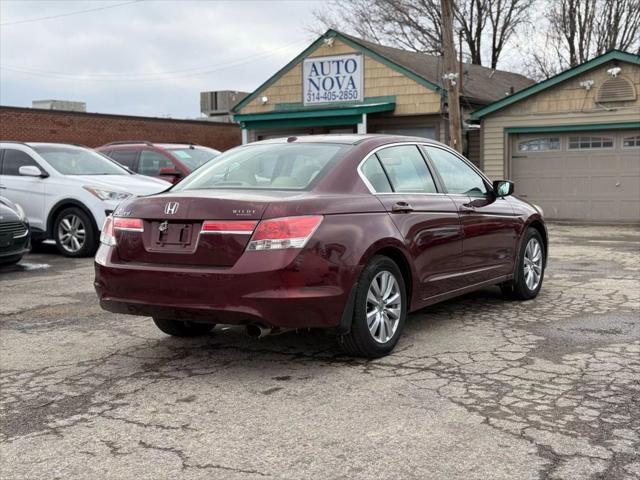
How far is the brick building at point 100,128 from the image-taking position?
988 inches

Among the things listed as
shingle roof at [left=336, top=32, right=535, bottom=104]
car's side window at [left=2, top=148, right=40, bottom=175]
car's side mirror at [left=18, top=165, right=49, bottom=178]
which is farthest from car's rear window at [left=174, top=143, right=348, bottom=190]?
shingle roof at [left=336, top=32, right=535, bottom=104]

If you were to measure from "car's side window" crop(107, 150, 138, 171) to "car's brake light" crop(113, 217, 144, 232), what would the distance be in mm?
9315

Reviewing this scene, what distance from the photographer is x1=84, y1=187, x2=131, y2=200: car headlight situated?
11.2 metres

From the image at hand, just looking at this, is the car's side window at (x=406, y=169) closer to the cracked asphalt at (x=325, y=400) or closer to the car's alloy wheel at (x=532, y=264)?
the cracked asphalt at (x=325, y=400)

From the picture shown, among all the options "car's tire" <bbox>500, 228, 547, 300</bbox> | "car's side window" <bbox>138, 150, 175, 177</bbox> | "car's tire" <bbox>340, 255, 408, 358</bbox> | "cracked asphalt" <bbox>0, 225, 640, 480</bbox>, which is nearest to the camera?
"cracked asphalt" <bbox>0, 225, 640, 480</bbox>

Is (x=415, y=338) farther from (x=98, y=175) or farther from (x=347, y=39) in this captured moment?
(x=347, y=39)

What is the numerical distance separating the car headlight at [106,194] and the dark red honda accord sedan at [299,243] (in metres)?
5.55

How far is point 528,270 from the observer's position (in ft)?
25.0

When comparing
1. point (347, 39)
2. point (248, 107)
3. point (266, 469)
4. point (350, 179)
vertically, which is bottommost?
point (266, 469)

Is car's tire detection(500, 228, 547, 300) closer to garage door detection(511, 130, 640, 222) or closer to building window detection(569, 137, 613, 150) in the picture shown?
garage door detection(511, 130, 640, 222)

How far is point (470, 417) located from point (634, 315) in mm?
3319

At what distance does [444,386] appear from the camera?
4684 millimetres

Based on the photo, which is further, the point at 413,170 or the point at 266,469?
the point at 413,170

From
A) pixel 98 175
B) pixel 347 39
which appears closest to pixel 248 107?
pixel 347 39
